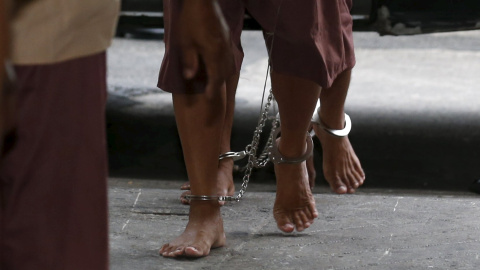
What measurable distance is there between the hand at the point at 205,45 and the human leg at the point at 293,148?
1564 millimetres

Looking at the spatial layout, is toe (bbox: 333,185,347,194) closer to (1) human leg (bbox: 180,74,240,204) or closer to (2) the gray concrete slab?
(2) the gray concrete slab

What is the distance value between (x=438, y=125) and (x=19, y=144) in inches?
163

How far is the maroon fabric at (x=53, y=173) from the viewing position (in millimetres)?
1538

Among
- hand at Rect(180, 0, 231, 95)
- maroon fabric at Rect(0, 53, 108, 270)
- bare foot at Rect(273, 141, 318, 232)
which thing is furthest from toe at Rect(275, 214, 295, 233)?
hand at Rect(180, 0, 231, 95)

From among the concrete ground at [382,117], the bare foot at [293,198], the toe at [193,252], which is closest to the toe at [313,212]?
the bare foot at [293,198]

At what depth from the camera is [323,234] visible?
3203mm

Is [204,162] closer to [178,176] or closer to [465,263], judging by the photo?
[465,263]

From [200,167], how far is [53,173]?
1408mm

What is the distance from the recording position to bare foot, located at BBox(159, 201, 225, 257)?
2887mm

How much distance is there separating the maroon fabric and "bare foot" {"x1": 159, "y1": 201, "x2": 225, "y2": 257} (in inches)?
50.0

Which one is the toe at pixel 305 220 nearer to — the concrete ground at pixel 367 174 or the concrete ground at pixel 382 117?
the concrete ground at pixel 367 174

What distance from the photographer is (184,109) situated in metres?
2.93

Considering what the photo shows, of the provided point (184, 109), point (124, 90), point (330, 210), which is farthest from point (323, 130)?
point (124, 90)

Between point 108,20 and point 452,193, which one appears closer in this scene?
point 108,20
